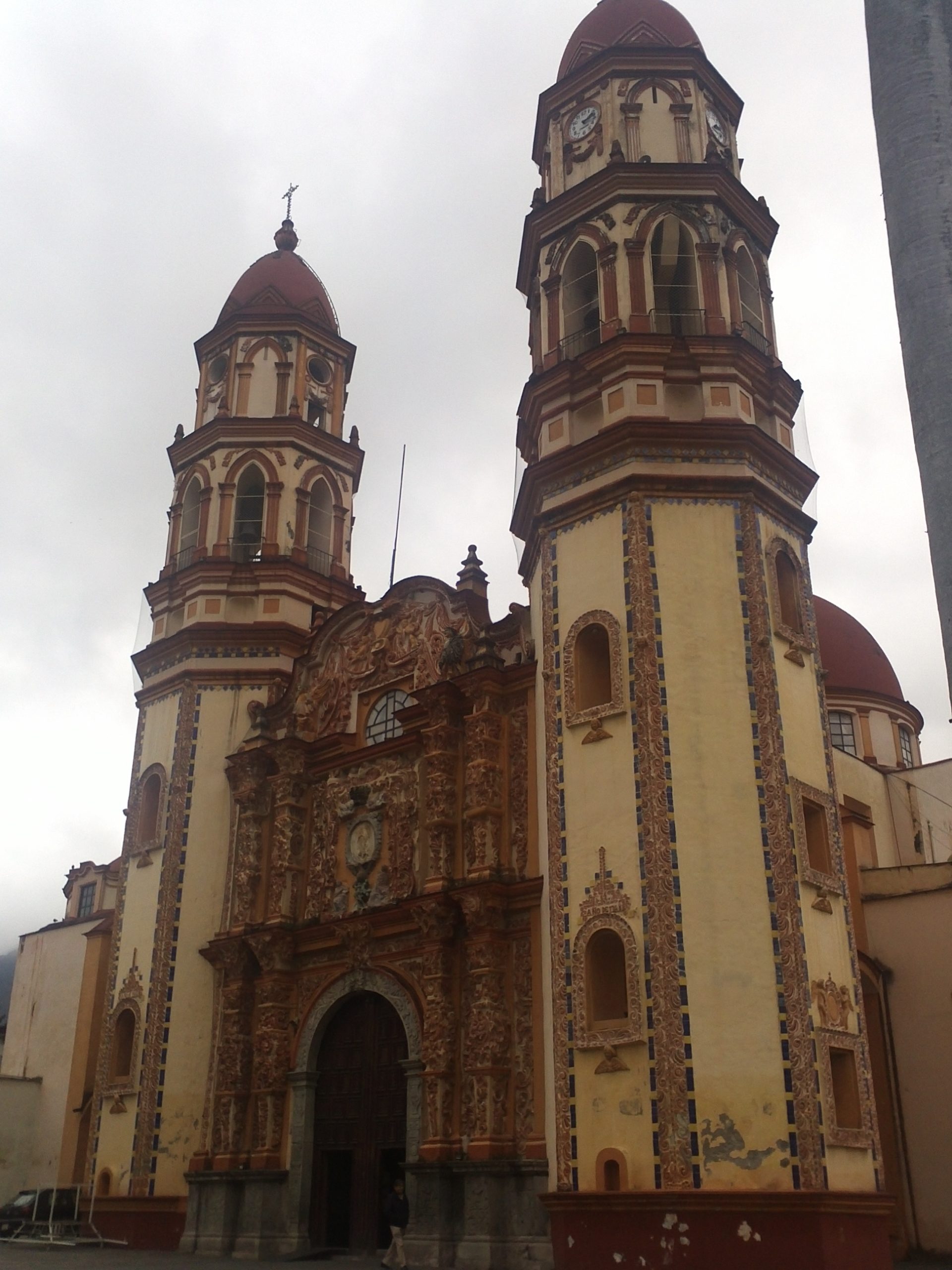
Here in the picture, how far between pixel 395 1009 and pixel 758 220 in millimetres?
14111

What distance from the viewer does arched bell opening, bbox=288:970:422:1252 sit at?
1905 cm

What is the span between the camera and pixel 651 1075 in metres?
15.2

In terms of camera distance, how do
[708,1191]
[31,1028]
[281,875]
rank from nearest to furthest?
→ [708,1191] < [281,875] < [31,1028]

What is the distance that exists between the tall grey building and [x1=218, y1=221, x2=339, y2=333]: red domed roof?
2044 cm

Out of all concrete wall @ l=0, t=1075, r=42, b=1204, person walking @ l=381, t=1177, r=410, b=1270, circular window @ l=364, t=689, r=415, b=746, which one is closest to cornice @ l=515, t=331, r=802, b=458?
circular window @ l=364, t=689, r=415, b=746

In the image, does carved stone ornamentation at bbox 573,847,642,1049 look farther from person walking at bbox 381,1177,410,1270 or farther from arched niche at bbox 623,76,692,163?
arched niche at bbox 623,76,692,163

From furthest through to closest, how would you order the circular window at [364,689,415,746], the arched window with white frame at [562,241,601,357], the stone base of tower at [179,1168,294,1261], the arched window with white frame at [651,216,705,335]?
the circular window at [364,689,415,746] → the arched window with white frame at [562,241,601,357] → the arched window with white frame at [651,216,705,335] → the stone base of tower at [179,1168,294,1261]

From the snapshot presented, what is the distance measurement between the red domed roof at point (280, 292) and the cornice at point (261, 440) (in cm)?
270

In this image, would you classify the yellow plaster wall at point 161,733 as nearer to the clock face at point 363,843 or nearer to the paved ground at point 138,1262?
the clock face at point 363,843

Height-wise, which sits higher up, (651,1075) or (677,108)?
(677,108)

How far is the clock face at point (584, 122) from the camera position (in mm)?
22547

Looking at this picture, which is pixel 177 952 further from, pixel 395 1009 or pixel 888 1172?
pixel 888 1172

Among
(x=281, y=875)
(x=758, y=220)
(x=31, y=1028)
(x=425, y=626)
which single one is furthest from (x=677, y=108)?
(x=31, y=1028)

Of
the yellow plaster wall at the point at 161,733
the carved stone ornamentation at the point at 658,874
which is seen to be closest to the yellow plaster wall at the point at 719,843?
the carved stone ornamentation at the point at 658,874
